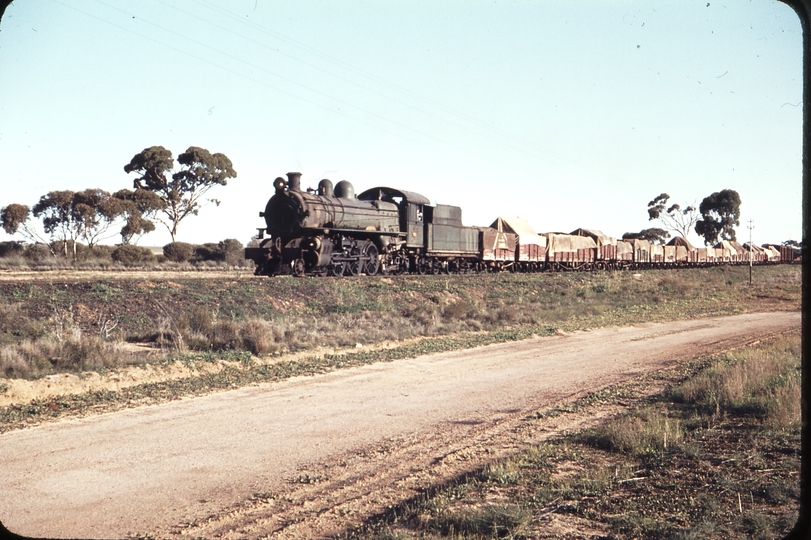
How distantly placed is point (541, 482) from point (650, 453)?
177 cm

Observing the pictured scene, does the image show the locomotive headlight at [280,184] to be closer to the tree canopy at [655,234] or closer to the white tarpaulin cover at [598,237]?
the white tarpaulin cover at [598,237]

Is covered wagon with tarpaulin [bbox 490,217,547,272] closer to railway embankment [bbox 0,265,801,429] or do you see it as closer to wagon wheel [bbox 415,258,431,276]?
wagon wheel [bbox 415,258,431,276]

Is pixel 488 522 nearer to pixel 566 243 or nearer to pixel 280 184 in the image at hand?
pixel 280 184

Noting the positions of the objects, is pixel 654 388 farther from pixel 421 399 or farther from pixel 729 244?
pixel 729 244

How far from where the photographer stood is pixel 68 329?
42.7ft

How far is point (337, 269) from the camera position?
26297 millimetres

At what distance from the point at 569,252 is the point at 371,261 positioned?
24318mm

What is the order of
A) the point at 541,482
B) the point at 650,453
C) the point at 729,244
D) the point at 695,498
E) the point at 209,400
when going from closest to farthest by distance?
the point at 695,498 → the point at 541,482 → the point at 650,453 → the point at 209,400 → the point at 729,244

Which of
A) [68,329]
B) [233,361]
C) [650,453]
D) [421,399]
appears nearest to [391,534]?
[650,453]

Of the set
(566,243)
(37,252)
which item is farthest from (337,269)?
(37,252)

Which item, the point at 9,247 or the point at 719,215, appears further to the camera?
the point at 719,215

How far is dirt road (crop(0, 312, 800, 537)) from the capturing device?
564 cm

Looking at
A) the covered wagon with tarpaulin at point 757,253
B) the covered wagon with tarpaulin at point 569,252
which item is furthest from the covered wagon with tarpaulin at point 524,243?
the covered wagon with tarpaulin at point 757,253

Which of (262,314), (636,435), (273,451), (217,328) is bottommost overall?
(273,451)
